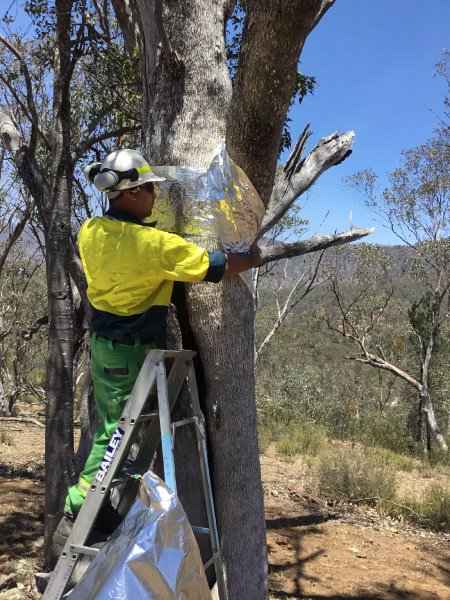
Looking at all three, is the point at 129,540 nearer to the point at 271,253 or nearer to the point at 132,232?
the point at 132,232

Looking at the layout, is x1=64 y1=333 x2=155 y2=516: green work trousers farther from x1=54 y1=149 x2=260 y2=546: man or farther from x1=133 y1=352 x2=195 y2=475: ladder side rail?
x1=133 y1=352 x2=195 y2=475: ladder side rail

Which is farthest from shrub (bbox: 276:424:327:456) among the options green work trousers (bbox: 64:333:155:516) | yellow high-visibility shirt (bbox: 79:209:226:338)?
yellow high-visibility shirt (bbox: 79:209:226:338)

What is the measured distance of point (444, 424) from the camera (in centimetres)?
2175

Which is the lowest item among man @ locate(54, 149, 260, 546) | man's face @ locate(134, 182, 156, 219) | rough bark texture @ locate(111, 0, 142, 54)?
man @ locate(54, 149, 260, 546)

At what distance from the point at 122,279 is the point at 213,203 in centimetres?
55

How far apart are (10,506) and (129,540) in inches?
173

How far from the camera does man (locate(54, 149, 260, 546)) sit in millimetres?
2156

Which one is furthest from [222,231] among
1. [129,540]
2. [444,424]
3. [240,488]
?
[444,424]

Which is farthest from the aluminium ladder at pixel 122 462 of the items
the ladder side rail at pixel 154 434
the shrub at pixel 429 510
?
the shrub at pixel 429 510

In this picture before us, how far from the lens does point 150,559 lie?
1.70m

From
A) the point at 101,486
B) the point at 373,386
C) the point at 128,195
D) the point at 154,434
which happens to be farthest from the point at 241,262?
the point at 373,386

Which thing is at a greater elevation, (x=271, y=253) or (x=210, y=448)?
(x=271, y=253)

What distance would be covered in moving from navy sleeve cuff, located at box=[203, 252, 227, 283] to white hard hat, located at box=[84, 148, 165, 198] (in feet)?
1.45

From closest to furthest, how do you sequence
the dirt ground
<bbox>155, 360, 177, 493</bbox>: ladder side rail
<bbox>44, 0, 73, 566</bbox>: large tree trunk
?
<bbox>155, 360, 177, 493</bbox>: ladder side rail
<bbox>44, 0, 73, 566</bbox>: large tree trunk
the dirt ground
